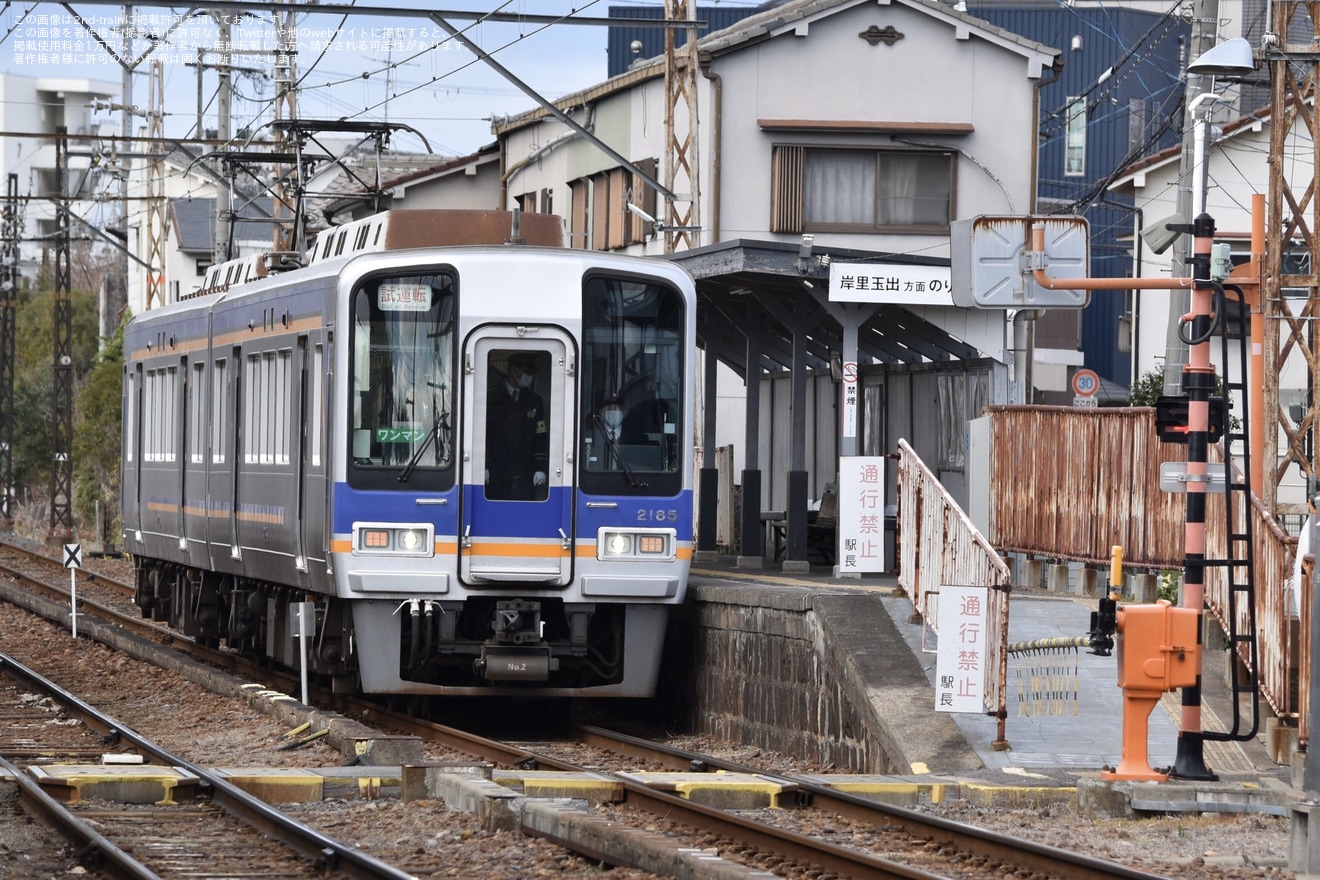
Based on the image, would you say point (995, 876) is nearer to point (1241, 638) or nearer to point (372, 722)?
point (1241, 638)

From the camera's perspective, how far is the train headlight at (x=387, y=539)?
13.5 metres

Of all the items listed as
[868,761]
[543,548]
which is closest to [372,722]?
[543,548]

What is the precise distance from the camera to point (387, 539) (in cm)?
1357

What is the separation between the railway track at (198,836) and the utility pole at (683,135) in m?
14.2

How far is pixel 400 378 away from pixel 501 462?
2.84ft

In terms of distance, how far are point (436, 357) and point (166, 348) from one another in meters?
7.61

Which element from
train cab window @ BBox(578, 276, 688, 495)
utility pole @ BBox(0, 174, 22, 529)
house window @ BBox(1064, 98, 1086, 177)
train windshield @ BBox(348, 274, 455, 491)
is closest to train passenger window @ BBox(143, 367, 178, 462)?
train windshield @ BBox(348, 274, 455, 491)

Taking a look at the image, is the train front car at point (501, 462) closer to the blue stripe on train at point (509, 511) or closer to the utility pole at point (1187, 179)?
the blue stripe on train at point (509, 511)

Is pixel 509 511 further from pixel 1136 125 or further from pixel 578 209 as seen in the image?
pixel 1136 125

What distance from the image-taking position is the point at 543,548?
538 inches

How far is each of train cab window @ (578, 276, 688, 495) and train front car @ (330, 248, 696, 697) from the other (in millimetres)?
13

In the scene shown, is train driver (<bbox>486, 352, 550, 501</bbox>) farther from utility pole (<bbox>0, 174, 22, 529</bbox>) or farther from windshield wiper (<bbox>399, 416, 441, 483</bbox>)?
utility pole (<bbox>0, 174, 22, 529</bbox>)

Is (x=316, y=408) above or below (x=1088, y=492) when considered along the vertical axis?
above

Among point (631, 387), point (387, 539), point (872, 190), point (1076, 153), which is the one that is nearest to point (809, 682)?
point (631, 387)
